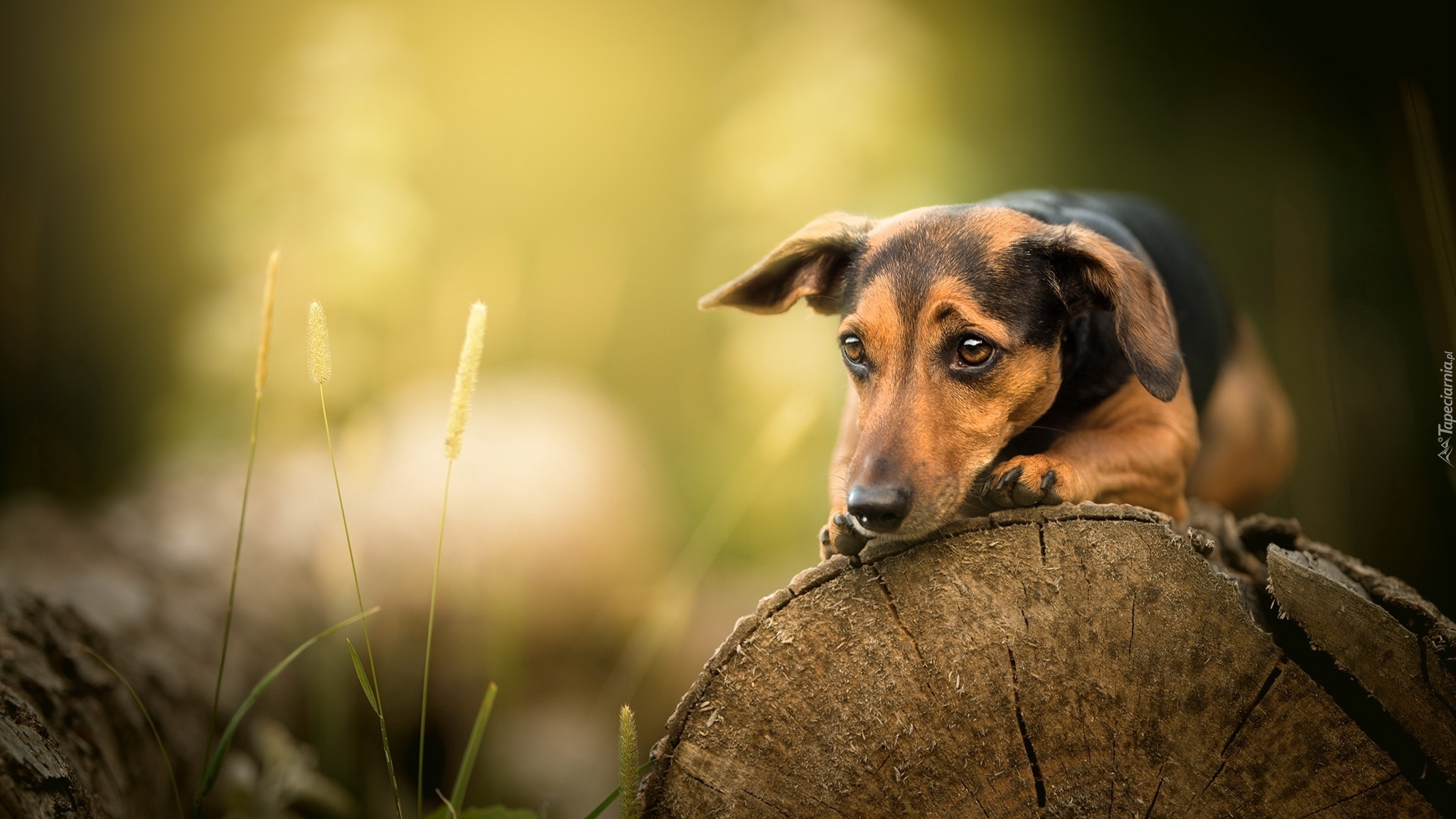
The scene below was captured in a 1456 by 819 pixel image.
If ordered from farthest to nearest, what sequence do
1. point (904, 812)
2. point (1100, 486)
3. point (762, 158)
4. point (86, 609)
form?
point (762, 158) → point (86, 609) → point (1100, 486) → point (904, 812)

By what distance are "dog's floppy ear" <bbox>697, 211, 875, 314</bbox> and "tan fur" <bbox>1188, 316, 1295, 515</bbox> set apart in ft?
5.33

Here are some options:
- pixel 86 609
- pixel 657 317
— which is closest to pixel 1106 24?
pixel 657 317

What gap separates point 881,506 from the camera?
2104 millimetres

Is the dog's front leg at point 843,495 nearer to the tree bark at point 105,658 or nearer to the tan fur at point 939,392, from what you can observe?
the tan fur at point 939,392

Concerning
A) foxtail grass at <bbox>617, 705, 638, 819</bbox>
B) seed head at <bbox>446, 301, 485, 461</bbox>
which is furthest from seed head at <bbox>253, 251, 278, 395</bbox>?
foxtail grass at <bbox>617, 705, 638, 819</bbox>

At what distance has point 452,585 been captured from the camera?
186 inches

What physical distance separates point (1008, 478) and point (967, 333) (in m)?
0.44

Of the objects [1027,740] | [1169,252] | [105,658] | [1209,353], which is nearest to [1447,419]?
[1209,353]

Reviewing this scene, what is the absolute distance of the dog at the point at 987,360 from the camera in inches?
89.7

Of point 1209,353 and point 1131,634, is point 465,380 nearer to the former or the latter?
point 1131,634

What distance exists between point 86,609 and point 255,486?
209 centimetres

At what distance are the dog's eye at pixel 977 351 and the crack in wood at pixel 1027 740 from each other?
82cm

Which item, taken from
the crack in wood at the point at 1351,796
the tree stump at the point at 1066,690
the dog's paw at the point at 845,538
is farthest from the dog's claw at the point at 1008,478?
the crack in wood at the point at 1351,796

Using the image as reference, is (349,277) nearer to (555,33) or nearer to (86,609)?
(86,609)
